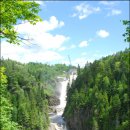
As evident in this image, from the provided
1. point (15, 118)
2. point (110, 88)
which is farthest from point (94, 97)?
point (15, 118)

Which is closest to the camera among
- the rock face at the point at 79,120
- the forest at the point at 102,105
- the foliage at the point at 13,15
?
the foliage at the point at 13,15

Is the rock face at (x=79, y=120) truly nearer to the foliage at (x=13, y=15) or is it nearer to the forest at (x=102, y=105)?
the forest at (x=102, y=105)

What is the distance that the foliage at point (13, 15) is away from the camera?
47.7ft

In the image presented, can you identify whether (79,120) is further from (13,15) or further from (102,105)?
(13,15)

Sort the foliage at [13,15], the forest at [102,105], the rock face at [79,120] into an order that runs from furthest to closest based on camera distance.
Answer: the rock face at [79,120] < the forest at [102,105] < the foliage at [13,15]

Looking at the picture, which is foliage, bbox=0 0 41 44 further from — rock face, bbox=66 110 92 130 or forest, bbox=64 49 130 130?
rock face, bbox=66 110 92 130

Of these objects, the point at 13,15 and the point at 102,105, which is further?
the point at 102,105

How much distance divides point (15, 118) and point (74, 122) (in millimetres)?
50323

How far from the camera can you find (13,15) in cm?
1488

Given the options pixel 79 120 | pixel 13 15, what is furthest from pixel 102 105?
pixel 13 15

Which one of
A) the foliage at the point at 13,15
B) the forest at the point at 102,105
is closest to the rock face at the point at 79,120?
the forest at the point at 102,105

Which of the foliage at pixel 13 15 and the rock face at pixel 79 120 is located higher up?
the foliage at pixel 13 15

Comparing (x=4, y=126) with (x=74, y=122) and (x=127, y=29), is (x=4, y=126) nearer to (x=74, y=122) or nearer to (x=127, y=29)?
(x=127, y=29)

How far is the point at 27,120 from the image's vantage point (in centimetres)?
14375
